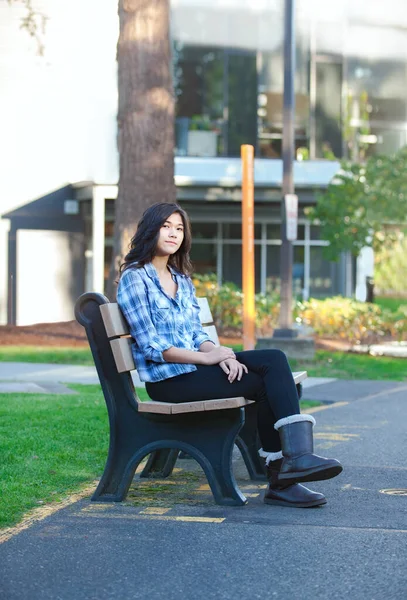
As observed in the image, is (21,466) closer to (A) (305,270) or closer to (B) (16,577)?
(B) (16,577)

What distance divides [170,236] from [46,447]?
1.89m

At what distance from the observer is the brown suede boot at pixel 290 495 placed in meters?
5.72

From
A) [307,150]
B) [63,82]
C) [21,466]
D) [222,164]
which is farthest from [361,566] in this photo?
[307,150]

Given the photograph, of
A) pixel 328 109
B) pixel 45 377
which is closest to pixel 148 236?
pixel 45 377

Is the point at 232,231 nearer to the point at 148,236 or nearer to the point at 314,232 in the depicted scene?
the point at 314,232

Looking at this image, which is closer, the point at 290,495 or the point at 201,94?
the point at 290,495

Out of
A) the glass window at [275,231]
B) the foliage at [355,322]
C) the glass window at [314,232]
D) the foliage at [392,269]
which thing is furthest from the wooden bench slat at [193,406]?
the glass window at [314,232]

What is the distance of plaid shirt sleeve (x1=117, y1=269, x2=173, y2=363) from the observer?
19.0ft

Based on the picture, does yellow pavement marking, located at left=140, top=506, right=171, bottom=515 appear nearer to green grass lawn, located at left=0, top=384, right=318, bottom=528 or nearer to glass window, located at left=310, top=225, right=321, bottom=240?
green grass lawn, located at left=0, top=384, right=318, bottom=528

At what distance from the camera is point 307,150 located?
29484mm

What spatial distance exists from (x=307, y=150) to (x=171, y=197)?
15.1 m

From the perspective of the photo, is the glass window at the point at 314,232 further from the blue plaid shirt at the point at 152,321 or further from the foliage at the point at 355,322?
the blue plaid shirt at the point at 152,321

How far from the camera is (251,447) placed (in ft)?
21.6

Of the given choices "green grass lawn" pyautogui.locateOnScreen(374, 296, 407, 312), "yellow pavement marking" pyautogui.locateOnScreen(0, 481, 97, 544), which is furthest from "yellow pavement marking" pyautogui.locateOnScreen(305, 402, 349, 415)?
"green grass lawn" pyautogui.locateOnScreen(374, 296, 407, 312)
